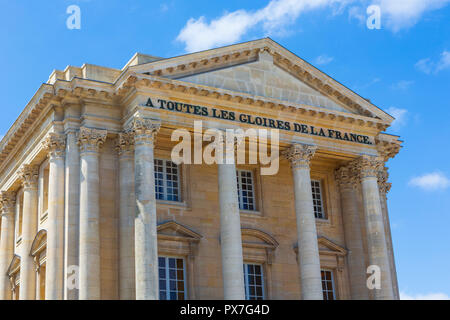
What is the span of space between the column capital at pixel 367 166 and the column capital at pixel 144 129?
10448mm

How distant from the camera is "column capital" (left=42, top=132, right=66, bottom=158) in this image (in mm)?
30500

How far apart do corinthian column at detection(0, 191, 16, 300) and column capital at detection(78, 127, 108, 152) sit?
876 cm

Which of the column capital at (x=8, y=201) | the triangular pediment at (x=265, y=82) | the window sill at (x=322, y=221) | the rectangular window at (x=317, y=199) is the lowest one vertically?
the window sill at (x=322, y=221)

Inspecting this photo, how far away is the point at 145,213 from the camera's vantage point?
2830 cm

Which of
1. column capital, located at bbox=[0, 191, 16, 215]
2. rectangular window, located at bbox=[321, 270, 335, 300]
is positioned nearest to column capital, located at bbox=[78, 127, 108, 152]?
column capital, located at bbox=[0, 191, 16, 215]

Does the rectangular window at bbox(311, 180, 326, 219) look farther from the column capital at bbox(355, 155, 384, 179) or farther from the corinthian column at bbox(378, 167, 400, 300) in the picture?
the corinthian column at bbox(378, 167, 400, 300)

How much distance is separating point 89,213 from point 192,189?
553cm


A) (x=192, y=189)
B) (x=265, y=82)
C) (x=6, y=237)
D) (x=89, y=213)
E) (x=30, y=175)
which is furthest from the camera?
(x=6, y=237)

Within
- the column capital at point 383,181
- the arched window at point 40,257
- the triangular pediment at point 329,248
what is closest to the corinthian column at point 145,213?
the arched window at point 40,257

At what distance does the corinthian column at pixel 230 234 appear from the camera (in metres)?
28.9

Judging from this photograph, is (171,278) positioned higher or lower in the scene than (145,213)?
lower

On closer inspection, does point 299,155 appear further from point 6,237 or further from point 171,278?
point 6,237

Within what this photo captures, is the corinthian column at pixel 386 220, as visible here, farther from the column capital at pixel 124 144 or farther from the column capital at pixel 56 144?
the column capital at pixel 56 144

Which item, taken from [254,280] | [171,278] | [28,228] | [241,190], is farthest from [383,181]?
[28,228]
